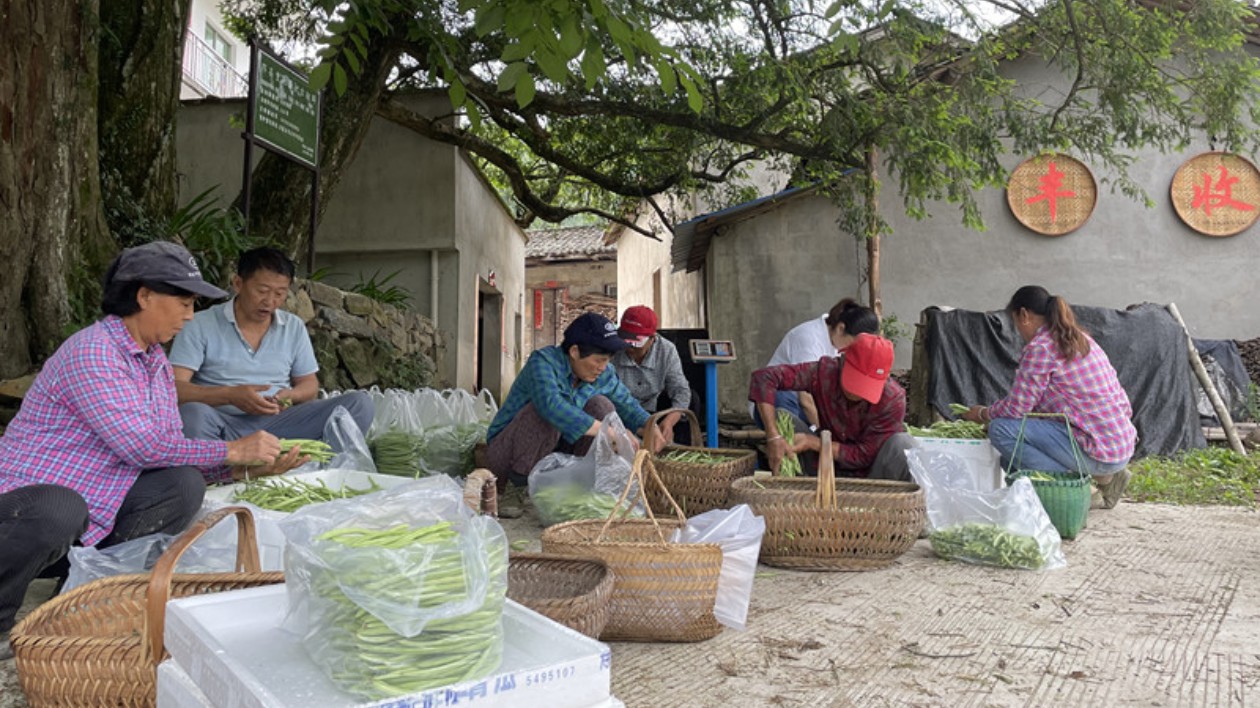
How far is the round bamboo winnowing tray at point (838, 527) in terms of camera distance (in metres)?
3.38

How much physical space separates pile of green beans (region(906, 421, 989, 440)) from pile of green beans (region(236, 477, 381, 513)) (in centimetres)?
297

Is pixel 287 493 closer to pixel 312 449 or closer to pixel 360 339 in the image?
pixel 312 449

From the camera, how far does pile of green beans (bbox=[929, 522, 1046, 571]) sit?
348 centimetres

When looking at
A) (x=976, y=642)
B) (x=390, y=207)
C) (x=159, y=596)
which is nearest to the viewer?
(x=159, y=596)

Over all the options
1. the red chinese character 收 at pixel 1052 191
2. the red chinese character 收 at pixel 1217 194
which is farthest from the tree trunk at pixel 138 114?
the red chinese character 收 at pixel 1217 194

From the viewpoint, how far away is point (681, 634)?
8.08 ft

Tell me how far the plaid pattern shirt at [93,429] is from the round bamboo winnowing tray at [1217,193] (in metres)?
10.6

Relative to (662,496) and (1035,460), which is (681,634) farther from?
(1035,460)

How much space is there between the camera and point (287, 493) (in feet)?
9.95

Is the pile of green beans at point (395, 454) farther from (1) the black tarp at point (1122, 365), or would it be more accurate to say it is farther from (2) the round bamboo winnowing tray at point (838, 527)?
(1) the black tarp at point (1122, 365)

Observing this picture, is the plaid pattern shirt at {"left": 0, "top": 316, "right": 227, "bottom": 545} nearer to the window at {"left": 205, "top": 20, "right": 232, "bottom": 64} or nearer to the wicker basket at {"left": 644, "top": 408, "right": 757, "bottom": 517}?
the wicker basket at {"left": 644, "top": 408, "right": 757, "bottom": 517}

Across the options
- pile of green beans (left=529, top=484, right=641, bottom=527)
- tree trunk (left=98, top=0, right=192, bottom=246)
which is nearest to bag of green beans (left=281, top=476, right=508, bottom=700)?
pile of green beans (left=529, top=484, right=641, bottom=527)

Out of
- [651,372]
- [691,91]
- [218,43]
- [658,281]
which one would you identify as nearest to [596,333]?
[691,91]

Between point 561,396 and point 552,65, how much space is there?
6.06 feet
